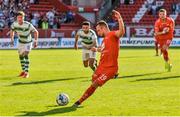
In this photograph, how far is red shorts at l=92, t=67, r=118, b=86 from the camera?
13484 millimetres

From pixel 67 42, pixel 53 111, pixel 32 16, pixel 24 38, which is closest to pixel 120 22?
pixel 53 111

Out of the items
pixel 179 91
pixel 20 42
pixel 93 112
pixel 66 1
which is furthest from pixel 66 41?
pixel 93 112

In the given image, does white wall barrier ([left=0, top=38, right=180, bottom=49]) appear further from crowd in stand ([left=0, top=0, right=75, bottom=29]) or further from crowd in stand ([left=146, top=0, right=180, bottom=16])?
crowd in stand ([left=146, top=0, right=180, bottom=16])

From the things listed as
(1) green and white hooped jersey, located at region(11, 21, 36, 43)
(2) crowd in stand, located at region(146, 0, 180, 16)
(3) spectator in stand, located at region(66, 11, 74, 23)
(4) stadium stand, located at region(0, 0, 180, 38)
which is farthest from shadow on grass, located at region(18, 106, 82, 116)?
(2) crowd in stand, located at region(146, 0, 180, 16)

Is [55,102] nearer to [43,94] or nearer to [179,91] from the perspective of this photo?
[43,94]

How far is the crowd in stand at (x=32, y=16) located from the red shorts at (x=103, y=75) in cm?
3577

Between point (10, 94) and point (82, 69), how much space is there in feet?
30.7

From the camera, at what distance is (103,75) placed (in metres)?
13.6

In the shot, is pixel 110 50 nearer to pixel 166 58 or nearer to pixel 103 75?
pixel 103 75

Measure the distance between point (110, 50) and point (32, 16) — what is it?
38.5m

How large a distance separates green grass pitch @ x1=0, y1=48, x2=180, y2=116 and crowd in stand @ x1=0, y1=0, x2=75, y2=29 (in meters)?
25.5

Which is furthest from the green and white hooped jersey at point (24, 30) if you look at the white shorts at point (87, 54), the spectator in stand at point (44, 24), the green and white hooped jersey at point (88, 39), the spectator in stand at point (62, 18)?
the spectator in stand at point (62, 18)

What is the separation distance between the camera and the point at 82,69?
2477 centimetres

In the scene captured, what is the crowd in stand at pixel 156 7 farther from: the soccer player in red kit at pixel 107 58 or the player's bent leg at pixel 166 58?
the soccer player in red kit at pixel 107 58
